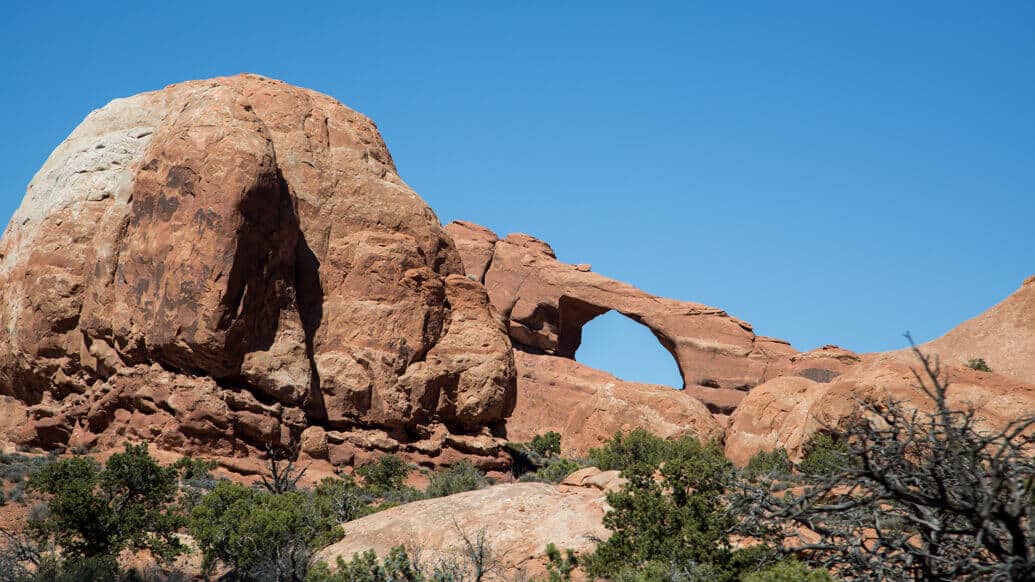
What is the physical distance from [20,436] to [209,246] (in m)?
8.76

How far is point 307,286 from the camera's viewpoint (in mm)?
33281

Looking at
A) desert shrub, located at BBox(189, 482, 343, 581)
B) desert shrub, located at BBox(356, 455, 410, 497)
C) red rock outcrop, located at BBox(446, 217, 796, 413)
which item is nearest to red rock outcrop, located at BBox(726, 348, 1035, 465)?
desert shrub, located at BBox(189, 482, 343, 581)

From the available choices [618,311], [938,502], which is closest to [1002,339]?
[618,311]

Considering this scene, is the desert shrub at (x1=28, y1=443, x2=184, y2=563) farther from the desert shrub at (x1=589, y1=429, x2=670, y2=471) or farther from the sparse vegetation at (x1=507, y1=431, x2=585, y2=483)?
the desert shrub at (x1=589, y1=429, x2=670, y2=471)

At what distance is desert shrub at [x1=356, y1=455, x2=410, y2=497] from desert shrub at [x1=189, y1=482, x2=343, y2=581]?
9401 mm

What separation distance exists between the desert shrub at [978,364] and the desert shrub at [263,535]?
115ft

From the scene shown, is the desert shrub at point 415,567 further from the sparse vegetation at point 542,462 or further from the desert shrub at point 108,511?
the sparse vegetation at point 542,462

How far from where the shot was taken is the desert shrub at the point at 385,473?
1162 inches

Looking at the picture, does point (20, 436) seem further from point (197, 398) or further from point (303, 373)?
point (303, 373)

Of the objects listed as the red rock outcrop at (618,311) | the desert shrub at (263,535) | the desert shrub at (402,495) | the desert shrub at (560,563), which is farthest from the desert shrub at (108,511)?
the red rock outcrop at (618,311)

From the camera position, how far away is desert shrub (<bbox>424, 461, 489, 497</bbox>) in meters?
26.9

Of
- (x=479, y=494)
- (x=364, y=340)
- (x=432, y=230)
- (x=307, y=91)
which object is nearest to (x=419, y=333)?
(x=364, y=340)

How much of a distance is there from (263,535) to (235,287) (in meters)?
13.0

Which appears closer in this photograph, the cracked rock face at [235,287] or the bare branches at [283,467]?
the bare branches at [283,467]
